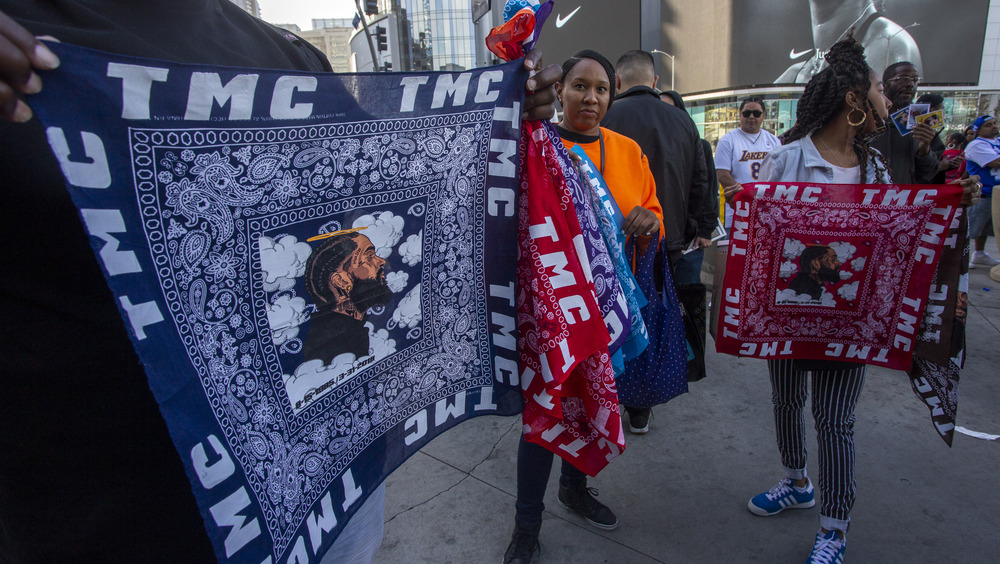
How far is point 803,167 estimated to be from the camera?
212 cm

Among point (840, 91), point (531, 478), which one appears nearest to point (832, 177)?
point (840, 91)

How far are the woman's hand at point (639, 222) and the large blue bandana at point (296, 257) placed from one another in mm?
722

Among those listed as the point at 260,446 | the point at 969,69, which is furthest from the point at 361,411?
the point at 969,69

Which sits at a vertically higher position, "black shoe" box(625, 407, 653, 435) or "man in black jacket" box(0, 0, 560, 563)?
"man in black jacket" box(0, 0, 560, 563)

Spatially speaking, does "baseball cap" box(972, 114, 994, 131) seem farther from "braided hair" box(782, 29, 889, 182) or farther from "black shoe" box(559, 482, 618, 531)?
"black shoe" box(559, 482, 618, 531)

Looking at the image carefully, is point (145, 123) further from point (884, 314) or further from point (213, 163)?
point (884, 314)

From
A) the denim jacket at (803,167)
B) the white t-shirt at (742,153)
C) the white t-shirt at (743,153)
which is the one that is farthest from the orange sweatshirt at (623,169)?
the white t-shirt at (743,153)

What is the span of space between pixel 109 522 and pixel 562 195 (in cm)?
125

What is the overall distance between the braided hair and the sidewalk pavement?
1.57m

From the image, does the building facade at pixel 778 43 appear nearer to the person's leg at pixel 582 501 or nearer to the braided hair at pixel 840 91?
the braided hair at pixel 840 91

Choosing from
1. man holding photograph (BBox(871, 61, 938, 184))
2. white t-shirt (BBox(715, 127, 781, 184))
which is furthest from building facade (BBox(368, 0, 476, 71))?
man holding photograph (BBox(871, 61, 938, 184))

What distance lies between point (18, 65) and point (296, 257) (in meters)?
0.48

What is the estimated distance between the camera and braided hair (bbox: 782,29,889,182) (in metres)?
2.05

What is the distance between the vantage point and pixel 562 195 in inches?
58.6
